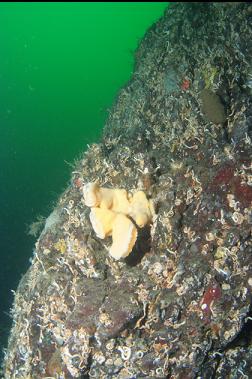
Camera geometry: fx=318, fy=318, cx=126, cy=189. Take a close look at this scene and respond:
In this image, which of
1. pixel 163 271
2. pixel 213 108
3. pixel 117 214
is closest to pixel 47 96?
pixel 213 108

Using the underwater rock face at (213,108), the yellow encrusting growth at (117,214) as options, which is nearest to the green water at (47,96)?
the underwater rock face at (213,108)

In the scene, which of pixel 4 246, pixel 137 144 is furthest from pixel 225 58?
pixel 4 246

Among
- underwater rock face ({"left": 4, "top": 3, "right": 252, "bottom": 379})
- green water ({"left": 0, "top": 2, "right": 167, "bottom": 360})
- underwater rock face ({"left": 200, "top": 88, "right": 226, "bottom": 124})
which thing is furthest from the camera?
green water ({"left": 0, "top": 2, "right": 167, "bottom": 360})

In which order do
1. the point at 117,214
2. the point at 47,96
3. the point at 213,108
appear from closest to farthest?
the point at 117,214 → the point at 213,108 → the point at 47,96

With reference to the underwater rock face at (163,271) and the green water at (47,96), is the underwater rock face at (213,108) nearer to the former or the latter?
the underwater rock face at (163,271)

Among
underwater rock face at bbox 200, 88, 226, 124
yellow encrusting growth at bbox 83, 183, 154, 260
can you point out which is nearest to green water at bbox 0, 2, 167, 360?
underwater rock face at bbox 200, 88, 226, 124

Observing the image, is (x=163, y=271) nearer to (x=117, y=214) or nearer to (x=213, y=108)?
(x=117, y=214)

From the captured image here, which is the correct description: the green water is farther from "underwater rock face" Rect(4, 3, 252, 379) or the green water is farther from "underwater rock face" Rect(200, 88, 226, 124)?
"underwater rock face" Rect(200, 88, 226, 124)

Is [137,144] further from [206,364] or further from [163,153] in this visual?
[206,364]

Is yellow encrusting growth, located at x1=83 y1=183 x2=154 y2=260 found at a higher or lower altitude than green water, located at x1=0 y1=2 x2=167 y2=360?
lower
